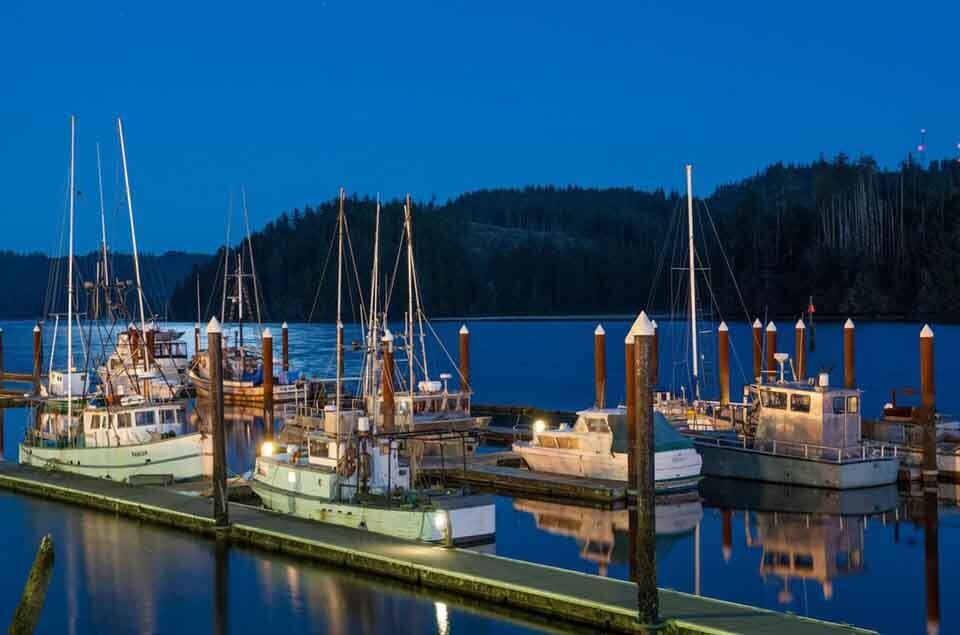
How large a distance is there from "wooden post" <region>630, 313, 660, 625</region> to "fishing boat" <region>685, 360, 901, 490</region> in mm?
16361

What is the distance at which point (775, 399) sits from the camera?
115 feet

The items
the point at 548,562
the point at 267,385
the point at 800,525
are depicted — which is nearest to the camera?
the point at 548,562

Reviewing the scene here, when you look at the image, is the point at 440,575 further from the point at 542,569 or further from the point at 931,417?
the point at 931,417

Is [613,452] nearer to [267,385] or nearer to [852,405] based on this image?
[852,405]

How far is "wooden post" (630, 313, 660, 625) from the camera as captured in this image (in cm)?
1812

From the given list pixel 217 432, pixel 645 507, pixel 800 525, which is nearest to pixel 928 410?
pixel 800 525

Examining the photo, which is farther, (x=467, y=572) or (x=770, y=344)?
(x=770, y=344)

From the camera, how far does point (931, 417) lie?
108ft

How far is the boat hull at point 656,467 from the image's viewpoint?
109 feet

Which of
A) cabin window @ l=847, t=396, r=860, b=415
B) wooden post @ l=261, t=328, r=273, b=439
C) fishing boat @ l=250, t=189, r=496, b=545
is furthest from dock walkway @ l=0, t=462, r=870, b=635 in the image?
wooden post @ l=261, t=328, r=273, b=439

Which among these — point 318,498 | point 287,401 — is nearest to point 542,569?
point 318,498

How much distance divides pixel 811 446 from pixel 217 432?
56.1 ft

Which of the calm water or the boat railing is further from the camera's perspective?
the boat railing

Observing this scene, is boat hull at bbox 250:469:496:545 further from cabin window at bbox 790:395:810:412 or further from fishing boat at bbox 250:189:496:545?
cabin window at bbox 790:395:810:412
